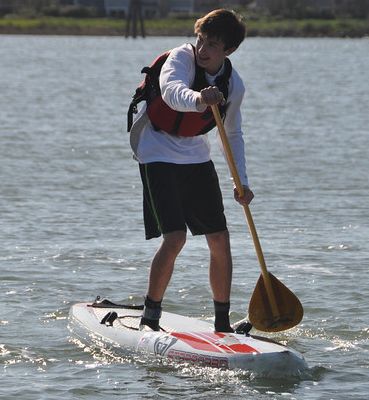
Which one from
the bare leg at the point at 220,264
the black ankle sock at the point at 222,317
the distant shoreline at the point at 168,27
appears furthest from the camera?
the distant shoreline at the point at 168,27

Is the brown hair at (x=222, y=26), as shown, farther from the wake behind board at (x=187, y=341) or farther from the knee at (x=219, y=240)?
the wake behind board at (x=187, y=341)

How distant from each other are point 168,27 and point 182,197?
10815 cm

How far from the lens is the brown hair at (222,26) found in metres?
7.99

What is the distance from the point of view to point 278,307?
874 centimetres

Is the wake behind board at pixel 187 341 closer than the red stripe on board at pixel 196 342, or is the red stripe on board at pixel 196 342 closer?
the wake behind board at pixel 187 341

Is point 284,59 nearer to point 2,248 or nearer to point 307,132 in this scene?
point 307,132

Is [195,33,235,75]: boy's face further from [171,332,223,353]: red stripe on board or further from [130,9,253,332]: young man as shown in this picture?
[171,332,223,353]: red stripe on board

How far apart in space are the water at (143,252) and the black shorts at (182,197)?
2.61 ft

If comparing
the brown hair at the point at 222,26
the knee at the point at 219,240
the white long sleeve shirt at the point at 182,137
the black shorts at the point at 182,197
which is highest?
the brown hair at the point at 222,26

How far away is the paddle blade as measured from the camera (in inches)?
343

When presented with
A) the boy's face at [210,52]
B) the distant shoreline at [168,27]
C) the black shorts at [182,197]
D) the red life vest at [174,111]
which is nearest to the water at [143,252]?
the black shorts at [182,197]

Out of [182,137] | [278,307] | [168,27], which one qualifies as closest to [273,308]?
[278,307]

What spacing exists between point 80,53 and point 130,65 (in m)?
17.5

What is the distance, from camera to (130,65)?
208 feet
